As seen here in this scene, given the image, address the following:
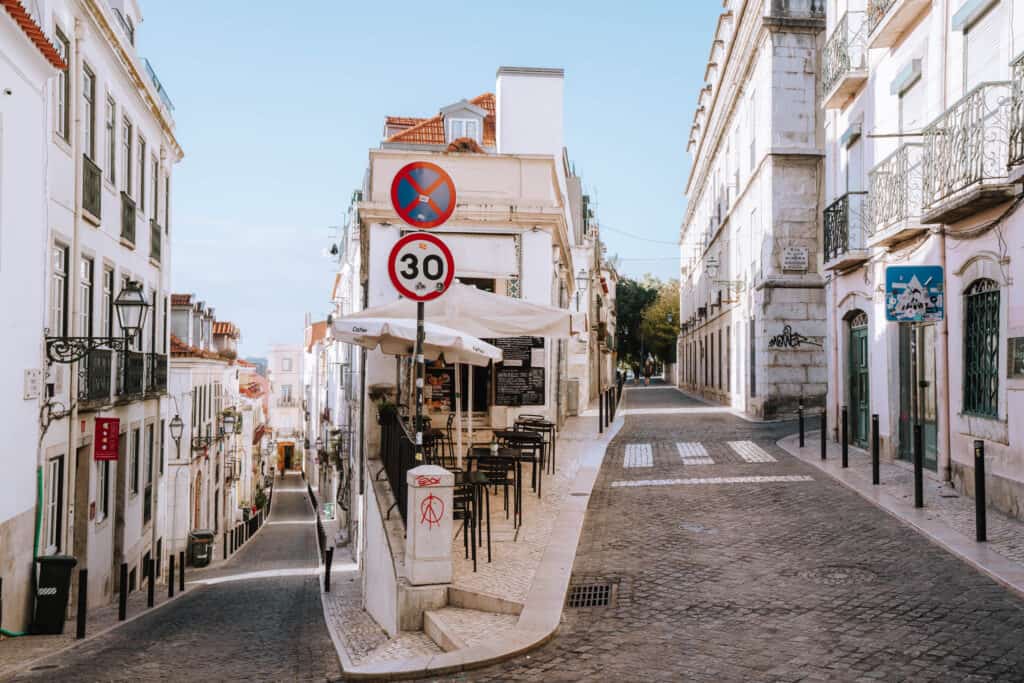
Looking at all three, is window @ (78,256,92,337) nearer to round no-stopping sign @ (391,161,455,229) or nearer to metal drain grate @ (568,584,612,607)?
round no-stopping sign @ (391,161,455,229)

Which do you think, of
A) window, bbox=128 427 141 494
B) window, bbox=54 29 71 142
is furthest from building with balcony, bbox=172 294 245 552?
window, bbox=54 29 71 142

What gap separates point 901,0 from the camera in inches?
496

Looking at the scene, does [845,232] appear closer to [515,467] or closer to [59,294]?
[515,467]

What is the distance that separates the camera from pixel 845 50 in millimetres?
15930

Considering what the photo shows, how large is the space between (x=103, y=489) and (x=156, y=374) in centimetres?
342

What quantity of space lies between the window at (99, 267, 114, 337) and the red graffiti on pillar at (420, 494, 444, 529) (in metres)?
11.0

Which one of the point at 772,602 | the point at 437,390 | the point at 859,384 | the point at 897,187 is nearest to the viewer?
the point at 772,602

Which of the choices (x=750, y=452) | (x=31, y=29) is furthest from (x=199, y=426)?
(x=31, y=29)

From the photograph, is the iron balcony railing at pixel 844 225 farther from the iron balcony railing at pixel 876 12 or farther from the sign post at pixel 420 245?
the sign post at pixel 420 245

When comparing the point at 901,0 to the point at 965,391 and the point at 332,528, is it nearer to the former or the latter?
the point at 965,391

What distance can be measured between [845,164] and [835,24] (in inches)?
119

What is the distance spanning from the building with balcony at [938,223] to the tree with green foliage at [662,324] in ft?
157

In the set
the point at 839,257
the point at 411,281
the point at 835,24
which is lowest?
the point at 411,281

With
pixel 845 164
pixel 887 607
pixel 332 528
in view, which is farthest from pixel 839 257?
pixel 332 528
